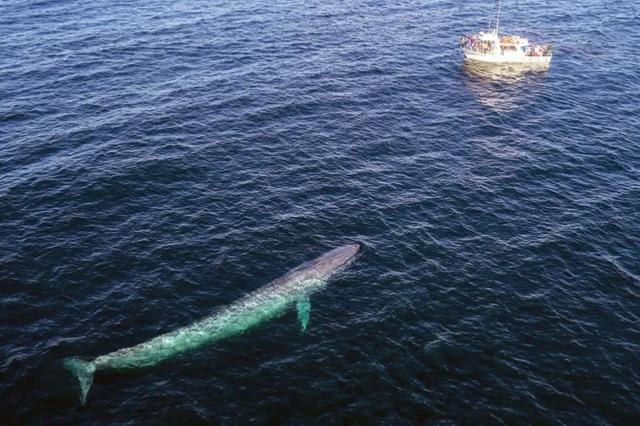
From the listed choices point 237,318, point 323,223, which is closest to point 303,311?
point 237,318

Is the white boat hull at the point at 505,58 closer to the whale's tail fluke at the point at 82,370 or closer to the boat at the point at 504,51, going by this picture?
the boat at the point at 504,51

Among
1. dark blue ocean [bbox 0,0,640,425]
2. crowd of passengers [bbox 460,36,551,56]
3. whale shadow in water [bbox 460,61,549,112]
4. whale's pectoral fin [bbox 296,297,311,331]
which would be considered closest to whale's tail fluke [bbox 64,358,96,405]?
dark blue ocean [bbox 0,0,640,425]

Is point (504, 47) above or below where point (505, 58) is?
above

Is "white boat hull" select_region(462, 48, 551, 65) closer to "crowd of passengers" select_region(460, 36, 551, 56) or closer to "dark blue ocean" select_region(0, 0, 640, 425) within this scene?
"crowd of passengers" select_region(460, 36, 551, 56)

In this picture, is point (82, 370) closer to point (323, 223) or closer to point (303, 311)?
point (303, 311)

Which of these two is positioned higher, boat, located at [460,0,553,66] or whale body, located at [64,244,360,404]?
boat, located at [460,0,553,66]

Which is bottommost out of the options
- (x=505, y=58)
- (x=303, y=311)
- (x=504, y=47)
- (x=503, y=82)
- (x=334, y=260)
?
(x=303, y=311)

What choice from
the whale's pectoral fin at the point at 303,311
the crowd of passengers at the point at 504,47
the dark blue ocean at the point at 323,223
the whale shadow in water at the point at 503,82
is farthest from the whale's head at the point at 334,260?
the crowd of passengers at the point at 504,47
